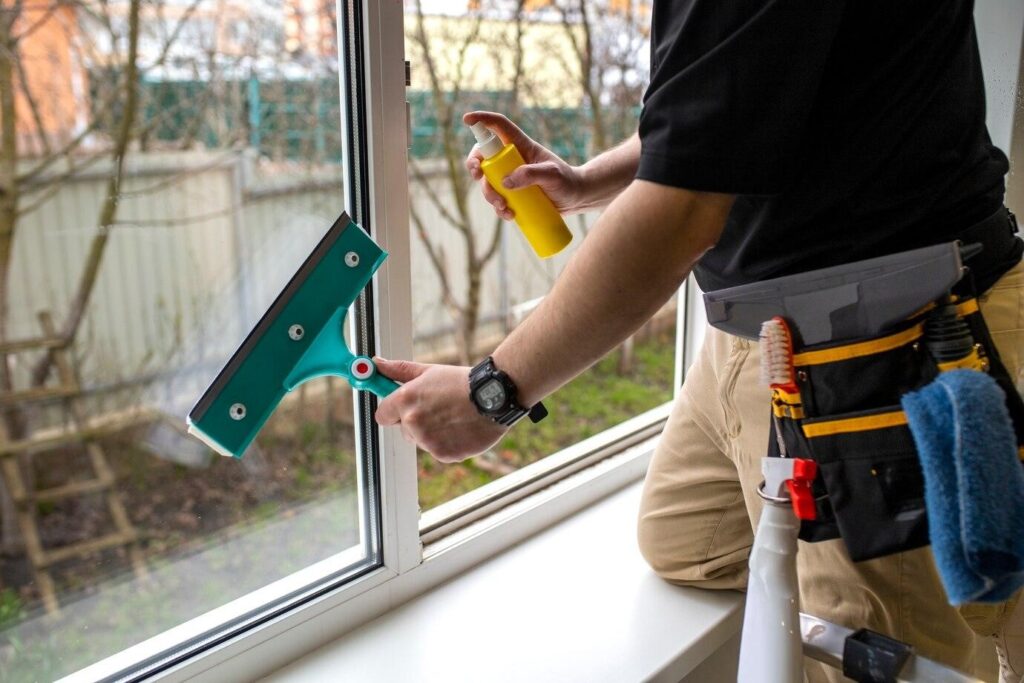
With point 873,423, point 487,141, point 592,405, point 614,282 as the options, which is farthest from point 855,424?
point 592,405

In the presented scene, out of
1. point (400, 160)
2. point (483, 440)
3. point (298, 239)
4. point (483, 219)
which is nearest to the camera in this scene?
point (483, 440)

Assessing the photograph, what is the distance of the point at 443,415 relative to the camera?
0.84 meters

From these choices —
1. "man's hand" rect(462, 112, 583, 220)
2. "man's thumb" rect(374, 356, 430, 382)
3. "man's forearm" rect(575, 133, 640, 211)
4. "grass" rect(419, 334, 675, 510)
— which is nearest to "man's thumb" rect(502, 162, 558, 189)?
"man's hand" rect(462, 112, 583, 220)

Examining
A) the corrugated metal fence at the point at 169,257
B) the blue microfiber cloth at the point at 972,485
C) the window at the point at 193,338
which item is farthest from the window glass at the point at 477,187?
the blue microfiber cloth at the point at 972,485

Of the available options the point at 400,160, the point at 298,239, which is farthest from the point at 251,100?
the point at 400,160

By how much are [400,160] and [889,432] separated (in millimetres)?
673

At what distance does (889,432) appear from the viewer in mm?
753

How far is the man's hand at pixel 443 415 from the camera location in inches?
32.9

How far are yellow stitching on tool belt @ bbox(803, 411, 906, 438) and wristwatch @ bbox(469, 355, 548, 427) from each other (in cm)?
27

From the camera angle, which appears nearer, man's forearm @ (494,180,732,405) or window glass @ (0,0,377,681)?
man's forearm @ (494,180,732,405)

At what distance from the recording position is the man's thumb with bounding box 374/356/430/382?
34.4 inches

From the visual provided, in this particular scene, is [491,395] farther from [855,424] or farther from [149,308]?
[149,308]

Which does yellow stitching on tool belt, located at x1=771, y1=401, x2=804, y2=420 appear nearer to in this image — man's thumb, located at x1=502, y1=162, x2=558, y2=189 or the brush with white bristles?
the brush with white bristles

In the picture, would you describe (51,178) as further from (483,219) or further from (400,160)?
(483,219)
